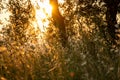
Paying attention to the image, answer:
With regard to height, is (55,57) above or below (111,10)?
below

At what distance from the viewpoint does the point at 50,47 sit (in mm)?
8938

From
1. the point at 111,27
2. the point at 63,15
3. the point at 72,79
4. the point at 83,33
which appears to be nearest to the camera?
the point at 72,79

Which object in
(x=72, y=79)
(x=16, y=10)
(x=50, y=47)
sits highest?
(x=16, y=10)

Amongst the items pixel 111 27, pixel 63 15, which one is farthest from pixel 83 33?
pixel 63 15

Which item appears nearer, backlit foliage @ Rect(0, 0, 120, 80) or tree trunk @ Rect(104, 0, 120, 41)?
backlit foliage @ Rect(0, 0, 120, 80)

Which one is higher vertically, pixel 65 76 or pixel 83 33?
pixel 83 33

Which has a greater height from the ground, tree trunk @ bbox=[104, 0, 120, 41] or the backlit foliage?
tree trunk @ bbox=[104, 0, 120, 41]

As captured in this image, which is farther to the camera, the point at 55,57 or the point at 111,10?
the point at 111,10

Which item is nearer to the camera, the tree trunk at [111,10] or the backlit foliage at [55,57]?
the backlit foliage at [55,57]

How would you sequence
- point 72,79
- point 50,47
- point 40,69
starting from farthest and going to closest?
point 50,47, point 40,69, point 72,79

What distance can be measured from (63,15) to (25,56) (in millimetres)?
15386

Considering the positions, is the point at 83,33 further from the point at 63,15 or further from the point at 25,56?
the point at 63,15

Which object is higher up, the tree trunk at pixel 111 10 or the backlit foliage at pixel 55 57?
the tree trunk at pixel 111 10

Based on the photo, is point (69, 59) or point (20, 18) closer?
point (69, 59)
